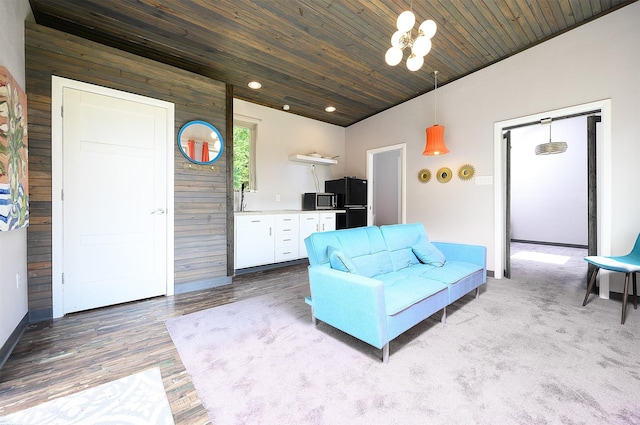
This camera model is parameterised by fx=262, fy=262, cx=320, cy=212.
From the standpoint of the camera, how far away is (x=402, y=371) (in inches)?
64.4

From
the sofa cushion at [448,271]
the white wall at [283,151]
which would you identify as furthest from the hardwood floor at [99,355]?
the white wall at [283,151]

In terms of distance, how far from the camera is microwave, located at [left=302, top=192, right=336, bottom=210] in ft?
16.0

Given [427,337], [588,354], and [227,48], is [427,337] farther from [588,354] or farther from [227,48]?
[227,48]

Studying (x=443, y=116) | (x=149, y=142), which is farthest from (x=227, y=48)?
(x=443, y=116)

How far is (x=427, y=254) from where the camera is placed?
2.84 meters

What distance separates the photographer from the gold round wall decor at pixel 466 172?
3.96 metres

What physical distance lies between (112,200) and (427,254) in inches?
129

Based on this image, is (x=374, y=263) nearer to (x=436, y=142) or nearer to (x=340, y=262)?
(x=340, y=262)

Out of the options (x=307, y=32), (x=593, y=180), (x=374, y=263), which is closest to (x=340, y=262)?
(x=374, y=263)

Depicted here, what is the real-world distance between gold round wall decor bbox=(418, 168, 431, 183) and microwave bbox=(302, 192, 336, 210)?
1626 mm

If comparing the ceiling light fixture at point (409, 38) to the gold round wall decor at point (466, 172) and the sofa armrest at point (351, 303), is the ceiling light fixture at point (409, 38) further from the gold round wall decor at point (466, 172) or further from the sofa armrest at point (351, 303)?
the gold round wall decor at point (466, 172)


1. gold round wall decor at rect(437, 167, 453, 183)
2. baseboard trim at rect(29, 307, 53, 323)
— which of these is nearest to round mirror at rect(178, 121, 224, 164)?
baseboard trim at rect(29, 307, 53, 323)

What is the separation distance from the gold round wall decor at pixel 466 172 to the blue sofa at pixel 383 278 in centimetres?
143

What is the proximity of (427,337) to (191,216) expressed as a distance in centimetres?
274
